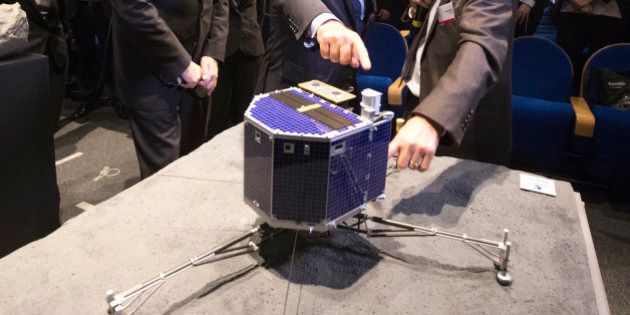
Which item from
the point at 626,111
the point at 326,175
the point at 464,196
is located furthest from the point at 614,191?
the point at 326,175

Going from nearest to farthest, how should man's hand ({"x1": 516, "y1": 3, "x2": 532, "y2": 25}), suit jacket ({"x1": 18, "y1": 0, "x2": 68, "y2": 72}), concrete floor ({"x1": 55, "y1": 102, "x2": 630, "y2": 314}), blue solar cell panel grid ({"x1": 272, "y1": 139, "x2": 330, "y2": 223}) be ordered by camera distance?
blue solar cell panel grid ({"x1": 272, "y1": 139, "x2": 330, "y2": 223}), concrete floor ({"x1": 55, "y1": 102, "x2": 630, "y2": 314}), suit jacket ({"x1": 18, "y1": 0, "x2": 68, "y2": 72}), man's hand ({"x1": 516, "y1": 3, "x2": 532, "y2": 25})

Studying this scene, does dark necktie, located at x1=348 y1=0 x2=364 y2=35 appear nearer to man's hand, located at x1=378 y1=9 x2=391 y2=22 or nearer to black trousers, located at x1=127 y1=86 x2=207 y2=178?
black trousers, located at x1=127 y1=86 x2=207 y2=178

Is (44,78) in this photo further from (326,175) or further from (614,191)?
(614,191)

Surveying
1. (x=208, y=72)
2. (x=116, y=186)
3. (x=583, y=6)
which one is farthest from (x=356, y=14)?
(x=583, y=6)

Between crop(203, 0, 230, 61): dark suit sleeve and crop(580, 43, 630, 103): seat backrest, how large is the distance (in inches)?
86.2

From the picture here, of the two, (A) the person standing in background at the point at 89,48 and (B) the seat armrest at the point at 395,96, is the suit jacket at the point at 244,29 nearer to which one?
(B) the seat armrest at the point at 395,96

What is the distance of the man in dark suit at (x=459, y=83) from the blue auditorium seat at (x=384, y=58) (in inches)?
58.9

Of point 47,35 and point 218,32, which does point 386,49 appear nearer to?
point 218,32

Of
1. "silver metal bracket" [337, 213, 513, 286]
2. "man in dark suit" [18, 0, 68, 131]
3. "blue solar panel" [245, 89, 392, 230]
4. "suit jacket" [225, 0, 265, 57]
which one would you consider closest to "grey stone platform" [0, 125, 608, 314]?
"silver metal bracket" [337, 213, 513, 286]

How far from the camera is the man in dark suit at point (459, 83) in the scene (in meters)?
0.99

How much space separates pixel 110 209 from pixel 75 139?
97.9 inches

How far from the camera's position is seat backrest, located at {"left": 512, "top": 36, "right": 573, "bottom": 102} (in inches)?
119

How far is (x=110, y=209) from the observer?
4.20 feet

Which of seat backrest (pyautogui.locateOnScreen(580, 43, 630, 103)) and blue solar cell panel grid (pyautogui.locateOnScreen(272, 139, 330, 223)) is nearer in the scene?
blue solar cell panel grid (pyautogui.locateOnScreen(272, 139, 330, 223))
